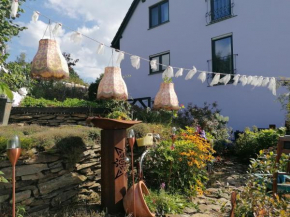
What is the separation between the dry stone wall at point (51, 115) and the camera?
20.3 ft

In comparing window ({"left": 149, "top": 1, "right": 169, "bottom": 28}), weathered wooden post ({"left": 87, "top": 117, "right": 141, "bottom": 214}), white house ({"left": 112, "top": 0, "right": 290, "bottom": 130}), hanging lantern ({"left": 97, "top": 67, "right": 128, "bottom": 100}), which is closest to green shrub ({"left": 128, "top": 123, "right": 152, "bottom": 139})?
hanging lantern ({"left": 97, "top": 67, "right": 128, "bottom": 100})

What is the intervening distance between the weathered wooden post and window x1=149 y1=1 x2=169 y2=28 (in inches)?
372

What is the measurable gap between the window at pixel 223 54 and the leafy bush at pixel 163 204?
6765 millimetres

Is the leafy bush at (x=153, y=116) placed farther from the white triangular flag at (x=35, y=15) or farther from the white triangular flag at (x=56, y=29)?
the white triangular flag at (x=35, y=15)

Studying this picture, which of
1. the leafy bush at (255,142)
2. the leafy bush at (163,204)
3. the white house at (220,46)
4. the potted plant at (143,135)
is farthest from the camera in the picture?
the white house at (220,46)

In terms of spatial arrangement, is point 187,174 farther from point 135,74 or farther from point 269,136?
point 135,74

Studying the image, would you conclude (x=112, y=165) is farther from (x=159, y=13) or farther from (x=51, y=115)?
(x=159, y=13)

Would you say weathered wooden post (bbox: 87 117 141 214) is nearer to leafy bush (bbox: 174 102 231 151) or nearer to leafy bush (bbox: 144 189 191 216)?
leafy bush (bbox: 144 189 191 216)

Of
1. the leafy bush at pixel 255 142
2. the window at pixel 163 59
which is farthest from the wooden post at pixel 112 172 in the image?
the window at pixel 163 59

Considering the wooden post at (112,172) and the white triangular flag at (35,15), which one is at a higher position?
the white triangular flag at (35,15)

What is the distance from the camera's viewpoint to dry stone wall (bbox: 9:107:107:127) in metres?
6.18

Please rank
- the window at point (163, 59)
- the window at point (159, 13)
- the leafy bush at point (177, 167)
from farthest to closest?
the window at point (159, 13)
the window at point (163, 59)
the leafy bush at point (177, 167)

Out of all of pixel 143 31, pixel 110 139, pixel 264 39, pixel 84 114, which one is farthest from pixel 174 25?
pixel 110 139

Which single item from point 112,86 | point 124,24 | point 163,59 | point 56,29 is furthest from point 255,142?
point 124,24
